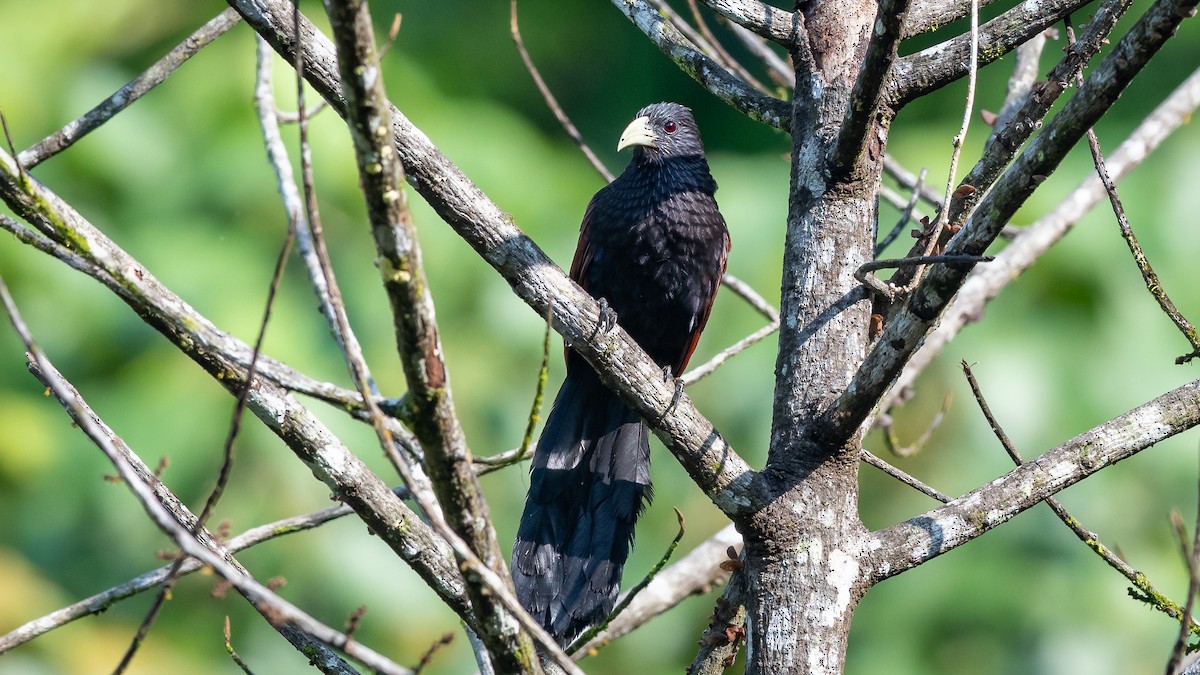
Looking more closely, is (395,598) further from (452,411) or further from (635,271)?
(452,411)

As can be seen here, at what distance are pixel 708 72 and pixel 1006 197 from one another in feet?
3.25

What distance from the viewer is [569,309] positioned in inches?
77.5

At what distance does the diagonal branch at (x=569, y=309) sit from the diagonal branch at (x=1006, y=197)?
24cm

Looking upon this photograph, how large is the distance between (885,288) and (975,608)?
12.2 ft

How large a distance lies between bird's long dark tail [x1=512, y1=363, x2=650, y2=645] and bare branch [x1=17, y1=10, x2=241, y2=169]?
127 centimetres

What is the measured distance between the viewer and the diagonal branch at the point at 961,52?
2.12 meters

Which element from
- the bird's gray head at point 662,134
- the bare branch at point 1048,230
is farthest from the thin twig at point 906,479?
the bird's gray head at point 662,134

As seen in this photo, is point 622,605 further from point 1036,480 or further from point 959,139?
point 959,139

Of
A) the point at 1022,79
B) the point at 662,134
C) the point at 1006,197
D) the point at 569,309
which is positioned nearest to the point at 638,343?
the point at 662,134

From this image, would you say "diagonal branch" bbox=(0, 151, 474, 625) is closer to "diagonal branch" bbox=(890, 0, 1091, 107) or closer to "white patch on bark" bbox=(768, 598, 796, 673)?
"white patch on bark" bbox=(768, 598, 796, 673)

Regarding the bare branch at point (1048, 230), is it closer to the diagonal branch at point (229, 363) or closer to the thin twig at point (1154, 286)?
the thin twig at point (1154, 286)

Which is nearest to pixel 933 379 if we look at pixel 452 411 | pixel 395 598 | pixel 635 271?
pixel 635 271

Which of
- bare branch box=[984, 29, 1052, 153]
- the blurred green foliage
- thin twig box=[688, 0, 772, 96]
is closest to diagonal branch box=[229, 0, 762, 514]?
thin twig box=[688, 0, 772, 96]

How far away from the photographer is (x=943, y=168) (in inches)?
188
